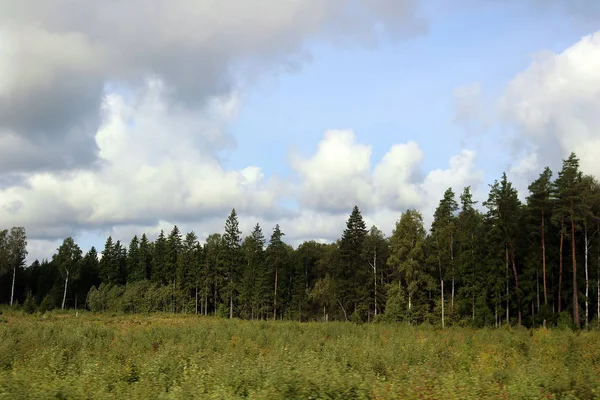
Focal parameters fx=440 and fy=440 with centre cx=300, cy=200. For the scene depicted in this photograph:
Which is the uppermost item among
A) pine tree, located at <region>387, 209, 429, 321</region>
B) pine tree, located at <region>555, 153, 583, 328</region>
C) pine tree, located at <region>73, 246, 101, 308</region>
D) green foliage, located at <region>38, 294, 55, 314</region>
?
pine tree, located at <region>555, 153, 583, 328</region>

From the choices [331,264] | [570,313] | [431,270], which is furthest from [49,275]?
[570,313]

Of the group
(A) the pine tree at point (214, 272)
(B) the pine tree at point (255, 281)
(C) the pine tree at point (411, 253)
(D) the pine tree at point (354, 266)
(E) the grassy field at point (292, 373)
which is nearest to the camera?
(E) the grassy field at point (292, 373)

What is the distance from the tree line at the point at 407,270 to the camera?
151 feet

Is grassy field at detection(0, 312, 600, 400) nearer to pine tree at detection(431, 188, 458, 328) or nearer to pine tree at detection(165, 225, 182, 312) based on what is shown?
pine tree at detection(431, 188, 458, 328)

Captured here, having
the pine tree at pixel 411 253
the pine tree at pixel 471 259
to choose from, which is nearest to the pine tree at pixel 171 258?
the pine tree at pixel 411 253

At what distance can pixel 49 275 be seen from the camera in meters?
103

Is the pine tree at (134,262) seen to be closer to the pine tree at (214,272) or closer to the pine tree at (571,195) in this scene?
the pine tree at (214,272)

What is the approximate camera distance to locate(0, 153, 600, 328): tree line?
4597cm

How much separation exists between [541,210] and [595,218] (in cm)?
485

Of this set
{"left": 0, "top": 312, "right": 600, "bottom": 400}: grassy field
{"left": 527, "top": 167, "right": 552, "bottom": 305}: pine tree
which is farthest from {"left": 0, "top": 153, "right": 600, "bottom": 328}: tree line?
{"left": 0, "top": 312, "right": 600, "bottom": 400}: grassy field

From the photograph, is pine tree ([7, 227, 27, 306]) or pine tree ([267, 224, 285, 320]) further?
pine tree ([7, 227, 27, 306])

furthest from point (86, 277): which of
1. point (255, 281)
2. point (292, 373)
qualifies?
point (292, 373)

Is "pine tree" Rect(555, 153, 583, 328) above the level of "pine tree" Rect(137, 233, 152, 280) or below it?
above

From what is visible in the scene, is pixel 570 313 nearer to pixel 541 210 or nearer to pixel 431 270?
pixel 541 210
